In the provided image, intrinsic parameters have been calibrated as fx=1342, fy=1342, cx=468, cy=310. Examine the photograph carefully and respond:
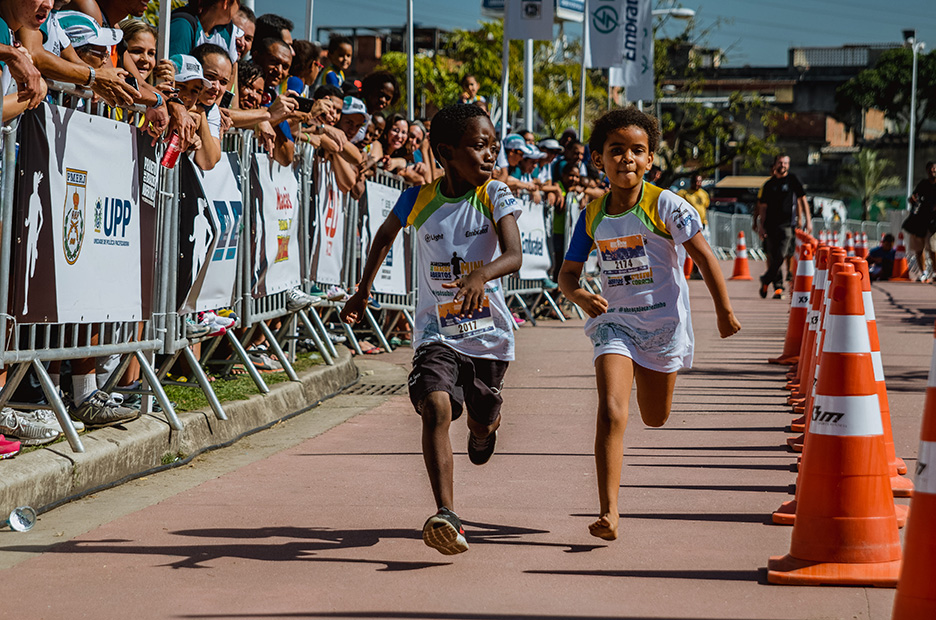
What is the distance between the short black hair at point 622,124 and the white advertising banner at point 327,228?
5222mm

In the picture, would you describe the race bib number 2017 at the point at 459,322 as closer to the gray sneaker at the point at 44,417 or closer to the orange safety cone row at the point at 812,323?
the gray sneaker at the point at 44,417

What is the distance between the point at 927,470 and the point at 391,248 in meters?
9.66

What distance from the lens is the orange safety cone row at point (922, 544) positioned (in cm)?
336

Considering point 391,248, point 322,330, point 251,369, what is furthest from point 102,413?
point 391,248

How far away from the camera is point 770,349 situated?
45.5 ft

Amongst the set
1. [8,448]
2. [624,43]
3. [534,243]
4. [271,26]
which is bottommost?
[8,448]

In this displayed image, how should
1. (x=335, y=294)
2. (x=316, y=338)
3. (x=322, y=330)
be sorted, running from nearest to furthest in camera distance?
(x=316, y=338), (x=322, y=330), (x=335, y=294)

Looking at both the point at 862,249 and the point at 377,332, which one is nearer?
the point at 377,332

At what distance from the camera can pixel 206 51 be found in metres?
8.29

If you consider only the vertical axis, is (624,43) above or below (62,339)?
above

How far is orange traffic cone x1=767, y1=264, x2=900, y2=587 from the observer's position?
14.4 feet

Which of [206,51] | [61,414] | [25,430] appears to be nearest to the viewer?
[61,414]

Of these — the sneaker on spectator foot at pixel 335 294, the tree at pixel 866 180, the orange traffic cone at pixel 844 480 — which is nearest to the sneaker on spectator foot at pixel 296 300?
the sneaker on spectator foot at pixel 335 294

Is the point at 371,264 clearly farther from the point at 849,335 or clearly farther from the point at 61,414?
the point at 849,335
